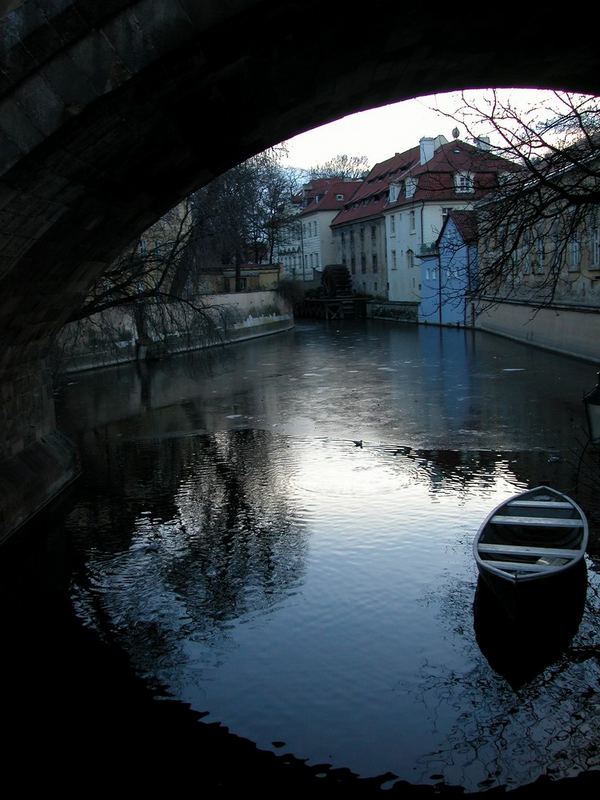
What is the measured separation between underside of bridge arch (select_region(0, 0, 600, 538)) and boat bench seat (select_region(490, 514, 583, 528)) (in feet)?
13.3

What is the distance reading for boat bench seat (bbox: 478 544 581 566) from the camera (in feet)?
24.1

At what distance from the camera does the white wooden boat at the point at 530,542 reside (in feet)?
22.6

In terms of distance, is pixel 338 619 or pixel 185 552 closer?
pixel 338 619

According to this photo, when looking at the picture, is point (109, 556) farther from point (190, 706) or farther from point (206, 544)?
point (190, 706)

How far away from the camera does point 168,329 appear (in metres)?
22.1

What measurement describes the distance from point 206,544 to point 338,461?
14.1ft

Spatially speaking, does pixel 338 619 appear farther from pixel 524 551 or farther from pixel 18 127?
pixel 18 127

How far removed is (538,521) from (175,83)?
209 inches

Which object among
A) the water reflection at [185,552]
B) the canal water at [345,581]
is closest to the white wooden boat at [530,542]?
the canal water at [345,581]

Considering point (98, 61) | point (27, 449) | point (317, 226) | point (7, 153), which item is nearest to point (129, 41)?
point (98, 61)

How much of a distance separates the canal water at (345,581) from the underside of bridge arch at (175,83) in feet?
11.5

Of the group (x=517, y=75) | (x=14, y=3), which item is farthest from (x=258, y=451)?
(x=14, y=3)

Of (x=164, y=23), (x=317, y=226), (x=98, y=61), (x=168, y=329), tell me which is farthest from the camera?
(x=317, y=226)

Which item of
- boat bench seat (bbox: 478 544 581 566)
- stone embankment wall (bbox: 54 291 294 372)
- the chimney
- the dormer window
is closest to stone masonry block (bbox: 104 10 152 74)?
the dormer window
